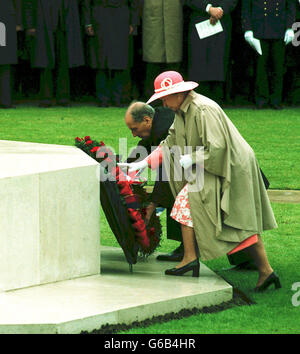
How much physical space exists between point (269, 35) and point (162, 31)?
1462 millimetres

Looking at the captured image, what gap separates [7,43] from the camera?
1428 centimetres

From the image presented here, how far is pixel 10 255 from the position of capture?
6188 mm

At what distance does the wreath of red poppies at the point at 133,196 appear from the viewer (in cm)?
693

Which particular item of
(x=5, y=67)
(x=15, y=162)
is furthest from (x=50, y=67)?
(x=15, y=162)

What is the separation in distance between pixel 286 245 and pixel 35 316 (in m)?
2.84

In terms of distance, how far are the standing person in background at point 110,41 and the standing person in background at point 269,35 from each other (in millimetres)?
1628

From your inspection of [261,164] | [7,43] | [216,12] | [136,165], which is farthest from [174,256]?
[7,43]

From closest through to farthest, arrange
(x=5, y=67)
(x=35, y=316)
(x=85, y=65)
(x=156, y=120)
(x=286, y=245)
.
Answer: (x=35, y=316)
(x=156, y=120)
(x=286, y=245)
(x=5, y=67)
(x=85, y=65)

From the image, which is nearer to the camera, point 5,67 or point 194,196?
point 194,196

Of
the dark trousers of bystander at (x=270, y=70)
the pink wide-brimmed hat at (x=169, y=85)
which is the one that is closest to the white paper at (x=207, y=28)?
the dark trousers of bystander at (x=270, y=70)

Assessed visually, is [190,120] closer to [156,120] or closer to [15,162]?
[156,120]

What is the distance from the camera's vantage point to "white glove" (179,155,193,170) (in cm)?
658

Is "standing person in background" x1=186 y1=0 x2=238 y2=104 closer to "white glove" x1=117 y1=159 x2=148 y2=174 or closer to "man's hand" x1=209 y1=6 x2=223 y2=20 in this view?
"man's hand" x1=209 y1=6 x2=223 y2=20

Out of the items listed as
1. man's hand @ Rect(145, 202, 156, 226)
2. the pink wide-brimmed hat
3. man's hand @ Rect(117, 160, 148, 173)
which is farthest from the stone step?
the pink wide-brimmed hat
